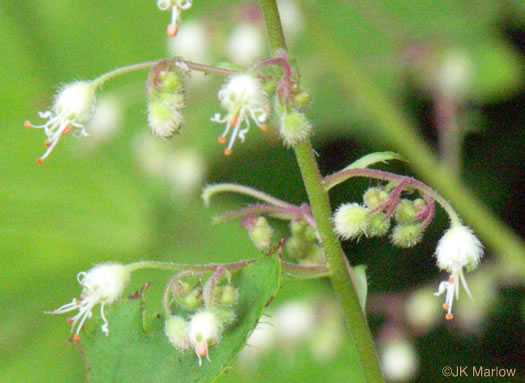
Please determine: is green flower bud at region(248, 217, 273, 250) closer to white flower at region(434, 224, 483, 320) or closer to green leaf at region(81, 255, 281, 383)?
green leaf at region(81, 255, 281, 383)

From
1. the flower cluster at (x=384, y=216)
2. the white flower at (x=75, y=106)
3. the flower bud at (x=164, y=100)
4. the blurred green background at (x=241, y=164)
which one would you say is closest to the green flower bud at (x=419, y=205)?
the flower cluster at (x=384, y=216)

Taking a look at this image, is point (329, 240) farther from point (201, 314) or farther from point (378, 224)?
point (201, 314)

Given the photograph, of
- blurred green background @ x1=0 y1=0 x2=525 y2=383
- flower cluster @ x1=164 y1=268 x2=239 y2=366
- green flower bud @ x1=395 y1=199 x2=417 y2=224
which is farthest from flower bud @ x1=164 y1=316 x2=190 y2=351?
blurred green background @ x1=0 y1=0 x2=525 y2=383

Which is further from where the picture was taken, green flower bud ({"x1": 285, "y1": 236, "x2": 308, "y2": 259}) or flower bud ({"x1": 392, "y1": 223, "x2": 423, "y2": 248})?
green flower bud ({"x1": 285, "y1": 236, "x2": 308, "y2": 259})

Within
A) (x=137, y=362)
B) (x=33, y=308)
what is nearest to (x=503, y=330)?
(x=137, y=362)

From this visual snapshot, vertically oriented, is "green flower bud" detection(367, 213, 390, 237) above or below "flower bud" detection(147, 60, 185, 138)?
below

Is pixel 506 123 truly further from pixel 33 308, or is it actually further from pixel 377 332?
pixel 33 308

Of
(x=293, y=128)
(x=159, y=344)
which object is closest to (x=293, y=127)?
(x=293, y=128)

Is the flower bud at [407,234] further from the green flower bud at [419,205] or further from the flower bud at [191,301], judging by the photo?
the flower bud at [191,301]
